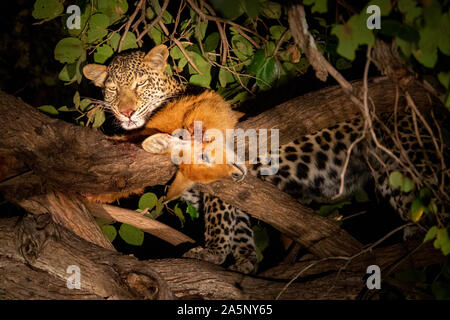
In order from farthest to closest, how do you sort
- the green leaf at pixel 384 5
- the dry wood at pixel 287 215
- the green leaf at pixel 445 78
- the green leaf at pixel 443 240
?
the dry wood at pixel 287 215
the green leaf at pixel 443 240
the green leaf at pixel 445 78
the green leaf at pixel 384 5

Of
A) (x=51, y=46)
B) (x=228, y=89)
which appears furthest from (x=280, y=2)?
(x=51, y=46)

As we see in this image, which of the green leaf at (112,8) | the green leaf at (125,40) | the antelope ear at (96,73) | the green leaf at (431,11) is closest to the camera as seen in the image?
the green leaf at (431,11)

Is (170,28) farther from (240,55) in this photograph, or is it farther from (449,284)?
(449,284)

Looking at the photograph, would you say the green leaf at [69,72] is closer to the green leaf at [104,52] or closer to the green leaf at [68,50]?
the green leaf at [68,50]

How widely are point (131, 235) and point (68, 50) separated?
5.29ft

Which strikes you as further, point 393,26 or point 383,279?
point 383,279

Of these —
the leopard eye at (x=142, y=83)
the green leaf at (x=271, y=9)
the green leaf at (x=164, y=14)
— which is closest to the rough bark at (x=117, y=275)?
the green leaf at (x=164, y=14)

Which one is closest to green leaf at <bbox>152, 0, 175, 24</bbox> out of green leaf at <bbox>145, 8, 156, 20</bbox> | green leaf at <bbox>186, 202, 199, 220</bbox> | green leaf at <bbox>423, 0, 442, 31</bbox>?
green leaf at <bbox>145, 8, 156, 20</bbox>

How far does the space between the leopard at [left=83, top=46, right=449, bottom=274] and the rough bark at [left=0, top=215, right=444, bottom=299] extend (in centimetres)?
71

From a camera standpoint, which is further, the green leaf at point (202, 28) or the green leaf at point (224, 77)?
the green leaf at point (224, 77)

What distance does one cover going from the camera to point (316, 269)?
3.39 meters

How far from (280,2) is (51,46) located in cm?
393

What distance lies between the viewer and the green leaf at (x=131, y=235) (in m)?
4.11

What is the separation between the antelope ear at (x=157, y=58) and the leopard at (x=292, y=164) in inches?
0.4
